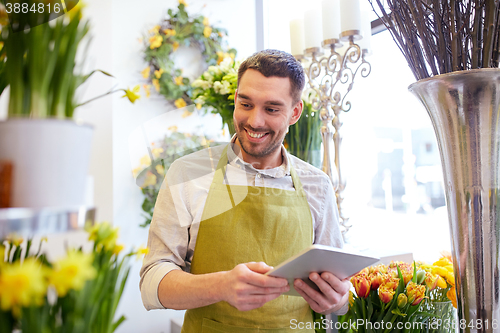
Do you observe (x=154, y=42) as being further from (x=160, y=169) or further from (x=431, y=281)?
(x=431, y=281)

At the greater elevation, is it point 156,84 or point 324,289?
point 156,84

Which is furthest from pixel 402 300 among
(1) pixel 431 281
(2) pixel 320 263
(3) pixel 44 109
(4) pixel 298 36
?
(4) pixel 298 36

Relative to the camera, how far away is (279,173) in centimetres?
126

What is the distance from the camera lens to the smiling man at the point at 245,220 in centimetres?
96

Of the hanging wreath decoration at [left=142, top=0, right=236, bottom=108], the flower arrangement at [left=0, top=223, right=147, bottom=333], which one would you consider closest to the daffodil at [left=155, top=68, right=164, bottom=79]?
the hanging wreath decoration at [left=142, top=0, right=236, bottom=108]

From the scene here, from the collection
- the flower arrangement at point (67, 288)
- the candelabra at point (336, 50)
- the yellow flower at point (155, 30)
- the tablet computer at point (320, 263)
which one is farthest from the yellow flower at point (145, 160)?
the yellow flower at point (155, 30)

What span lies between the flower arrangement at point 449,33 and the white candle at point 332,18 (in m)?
1.01

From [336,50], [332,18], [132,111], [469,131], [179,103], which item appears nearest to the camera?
[469,131]

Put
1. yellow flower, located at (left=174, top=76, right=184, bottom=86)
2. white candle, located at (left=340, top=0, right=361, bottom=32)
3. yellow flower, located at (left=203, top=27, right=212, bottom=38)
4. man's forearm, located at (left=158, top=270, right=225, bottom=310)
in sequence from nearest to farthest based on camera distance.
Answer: man's forearm, located at (left=158, top=270, right=225, bottom=310) < white candle, located at (left=340, top=0, right=361, bottom=32) < yellow flower, located at (left=174, top=76, right=184, bottom=86) < yellow flower, located at (left=203, top=27, right=212, bottom=38)

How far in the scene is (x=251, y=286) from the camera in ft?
2.70

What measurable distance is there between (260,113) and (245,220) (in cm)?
32

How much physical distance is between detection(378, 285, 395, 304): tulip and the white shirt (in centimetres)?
27

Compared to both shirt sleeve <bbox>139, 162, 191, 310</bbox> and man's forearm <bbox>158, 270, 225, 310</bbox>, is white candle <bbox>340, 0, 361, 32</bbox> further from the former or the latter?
man's forearm <bbox>158, 270, 225, 310</bbox>

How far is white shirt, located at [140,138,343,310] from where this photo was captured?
38.0 inches
